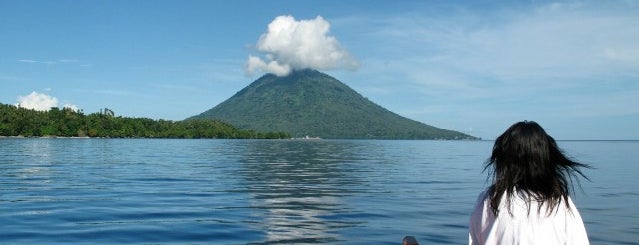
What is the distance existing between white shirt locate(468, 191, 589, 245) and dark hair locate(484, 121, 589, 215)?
47mm

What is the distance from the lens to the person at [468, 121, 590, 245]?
492cm

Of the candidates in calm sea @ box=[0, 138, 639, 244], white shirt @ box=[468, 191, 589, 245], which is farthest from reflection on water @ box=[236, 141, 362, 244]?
white shirt @ box=[468, 191, 589, 245]

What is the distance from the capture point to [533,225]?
4.95m

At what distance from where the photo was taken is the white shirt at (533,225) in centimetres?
489

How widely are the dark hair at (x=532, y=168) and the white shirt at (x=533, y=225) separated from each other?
47mm

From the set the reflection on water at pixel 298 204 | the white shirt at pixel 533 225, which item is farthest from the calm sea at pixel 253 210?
the white shirt at pixel 533 225

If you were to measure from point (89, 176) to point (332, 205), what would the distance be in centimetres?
1925

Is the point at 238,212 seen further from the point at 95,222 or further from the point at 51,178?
the point at 51,178

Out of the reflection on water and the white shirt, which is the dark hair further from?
the reflection on water

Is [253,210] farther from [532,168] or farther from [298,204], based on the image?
[532,168]

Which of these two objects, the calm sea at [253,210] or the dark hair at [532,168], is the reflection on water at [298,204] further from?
the dark hair at [532,168]

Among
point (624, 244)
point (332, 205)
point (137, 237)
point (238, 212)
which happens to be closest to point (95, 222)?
point (137, 237)

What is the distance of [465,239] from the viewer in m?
15.7

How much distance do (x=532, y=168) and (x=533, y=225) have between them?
0.48 metres
